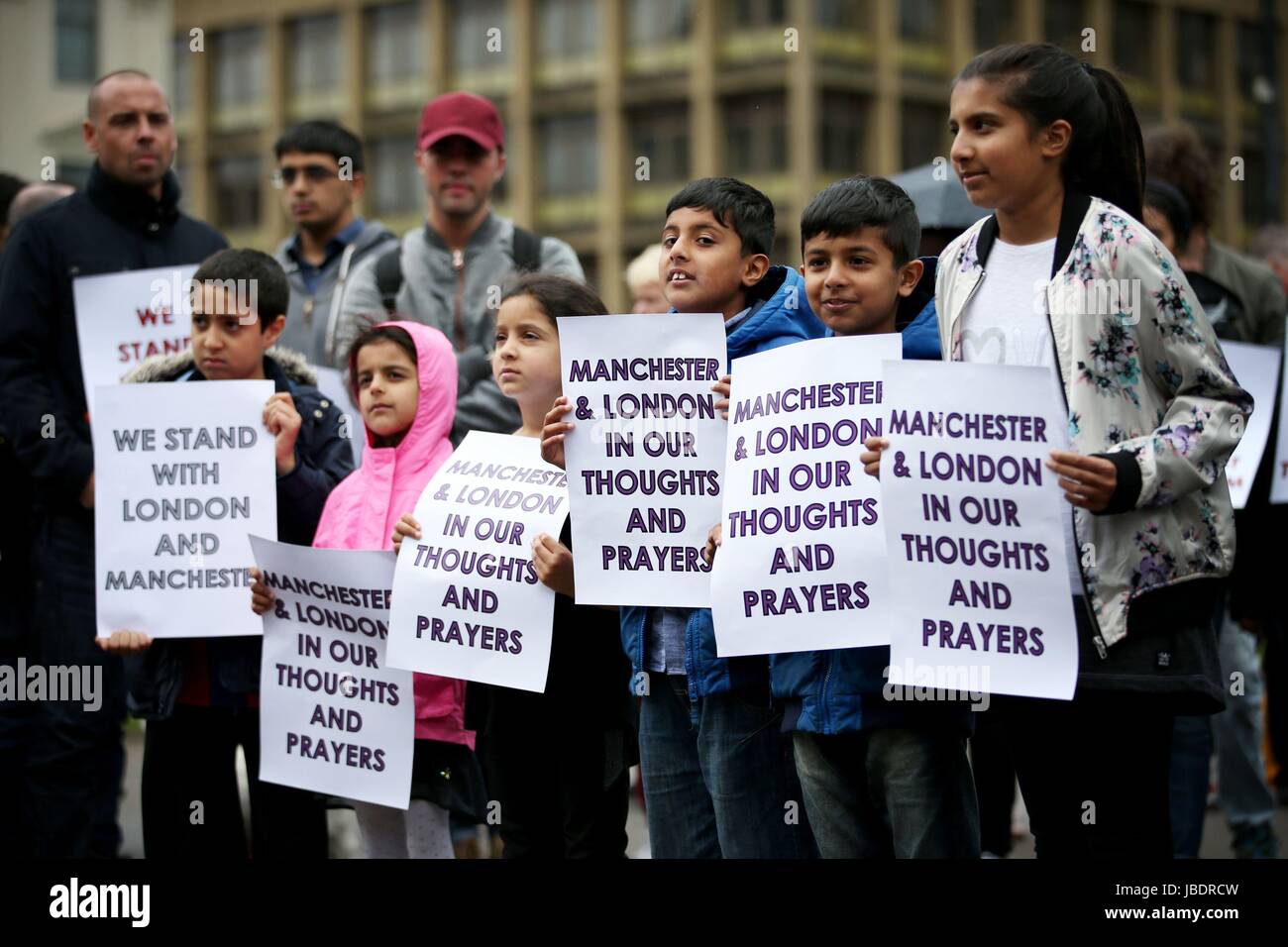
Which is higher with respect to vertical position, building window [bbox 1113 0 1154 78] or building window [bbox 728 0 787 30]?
building window [bbox 728 0 787 30]

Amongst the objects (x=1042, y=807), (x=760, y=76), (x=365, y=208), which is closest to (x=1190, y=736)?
(x=1042, y=807)

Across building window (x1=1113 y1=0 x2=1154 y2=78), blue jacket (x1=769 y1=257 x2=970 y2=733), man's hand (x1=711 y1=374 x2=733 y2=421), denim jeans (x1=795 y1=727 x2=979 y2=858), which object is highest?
building window (x1=1113 y1=0 x2=1154 y2=78)

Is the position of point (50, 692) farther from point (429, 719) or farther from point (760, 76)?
point (760, 76)

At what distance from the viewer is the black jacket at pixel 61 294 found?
18.8ft

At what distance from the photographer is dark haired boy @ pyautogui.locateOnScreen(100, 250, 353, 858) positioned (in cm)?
514

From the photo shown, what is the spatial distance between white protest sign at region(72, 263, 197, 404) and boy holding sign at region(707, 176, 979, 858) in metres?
2.66

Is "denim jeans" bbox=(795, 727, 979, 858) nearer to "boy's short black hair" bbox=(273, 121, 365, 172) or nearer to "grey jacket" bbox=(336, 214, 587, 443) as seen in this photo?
"grey jacket" bbox=(336, 214, 587, 443)

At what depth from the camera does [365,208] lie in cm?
4669

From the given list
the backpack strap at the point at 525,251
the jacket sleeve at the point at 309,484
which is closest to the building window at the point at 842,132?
the backpack strap at the point at 525,251

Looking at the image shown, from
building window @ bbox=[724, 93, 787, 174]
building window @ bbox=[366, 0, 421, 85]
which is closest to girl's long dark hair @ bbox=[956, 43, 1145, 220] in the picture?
building window @ bbox=[724, 93, 787, 174]

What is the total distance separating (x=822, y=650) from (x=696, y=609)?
1.35ft

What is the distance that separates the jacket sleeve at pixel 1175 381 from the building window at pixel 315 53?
46911 mm

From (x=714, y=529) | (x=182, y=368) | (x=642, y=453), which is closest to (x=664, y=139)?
(x=182, y=368)

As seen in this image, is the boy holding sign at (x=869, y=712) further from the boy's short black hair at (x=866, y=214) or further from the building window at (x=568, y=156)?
the building window at (x=568, y=156)
